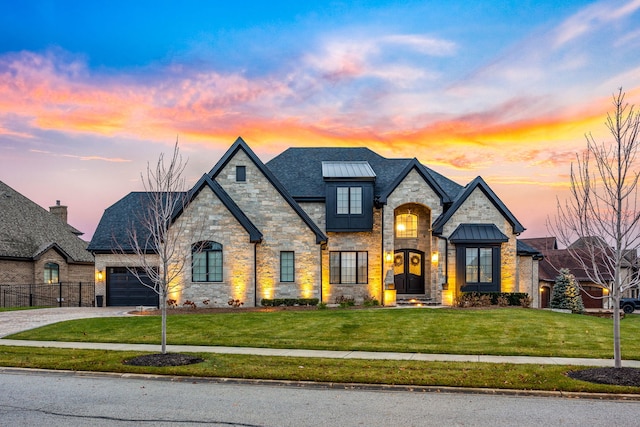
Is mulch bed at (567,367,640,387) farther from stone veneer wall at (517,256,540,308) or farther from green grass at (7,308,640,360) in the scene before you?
stone veneer wall at (517,256,540,308)

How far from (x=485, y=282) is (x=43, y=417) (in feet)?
82.7

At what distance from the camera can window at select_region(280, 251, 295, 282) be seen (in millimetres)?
29672

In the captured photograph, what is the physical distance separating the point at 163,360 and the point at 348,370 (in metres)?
4.81

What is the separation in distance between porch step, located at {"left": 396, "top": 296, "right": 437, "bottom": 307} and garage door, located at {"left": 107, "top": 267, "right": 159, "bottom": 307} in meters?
14.2

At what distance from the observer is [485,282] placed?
30219 millimetres

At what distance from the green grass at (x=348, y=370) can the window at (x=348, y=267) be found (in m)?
17.5

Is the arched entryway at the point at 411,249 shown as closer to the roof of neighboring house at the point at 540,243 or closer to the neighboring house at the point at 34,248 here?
the neighboring house at the point at 34,248

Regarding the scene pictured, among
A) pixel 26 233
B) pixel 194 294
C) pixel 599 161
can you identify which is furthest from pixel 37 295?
pixel 599 161

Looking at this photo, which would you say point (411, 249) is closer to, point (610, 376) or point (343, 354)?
point (343, 354)

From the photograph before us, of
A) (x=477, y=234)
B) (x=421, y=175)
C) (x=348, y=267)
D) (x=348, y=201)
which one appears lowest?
(x=348, y=267)

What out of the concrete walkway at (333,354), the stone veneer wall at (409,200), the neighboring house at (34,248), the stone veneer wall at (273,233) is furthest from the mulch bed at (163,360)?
the neighboring house at (34,248)

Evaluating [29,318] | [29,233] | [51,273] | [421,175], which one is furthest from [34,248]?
[421,175]

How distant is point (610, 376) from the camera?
11.8m

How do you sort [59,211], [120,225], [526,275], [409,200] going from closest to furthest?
[409,200] < [526,275] < [120,225] < [59,211]
